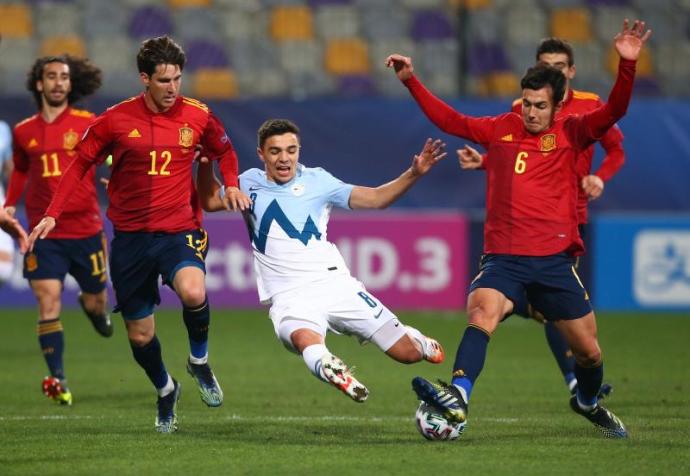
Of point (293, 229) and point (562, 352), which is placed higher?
point (293, 229)

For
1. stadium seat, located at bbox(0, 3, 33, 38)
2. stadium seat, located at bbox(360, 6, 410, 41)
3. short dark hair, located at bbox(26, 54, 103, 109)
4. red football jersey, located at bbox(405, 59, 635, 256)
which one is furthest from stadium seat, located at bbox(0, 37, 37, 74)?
red football jersey, located at bbox(405, 59, 635, 256)

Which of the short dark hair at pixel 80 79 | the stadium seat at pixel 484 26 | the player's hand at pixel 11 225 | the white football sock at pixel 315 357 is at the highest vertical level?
the stadium seat at pixel 484 26

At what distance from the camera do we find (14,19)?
1664 centimetres

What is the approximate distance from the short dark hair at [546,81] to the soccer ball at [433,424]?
1.82 meters

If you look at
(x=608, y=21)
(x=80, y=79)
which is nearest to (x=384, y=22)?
(x=608, y=21)

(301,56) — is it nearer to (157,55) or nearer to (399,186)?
(157,55)

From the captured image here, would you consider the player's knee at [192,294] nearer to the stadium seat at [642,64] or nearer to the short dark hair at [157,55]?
the short dark hair at [157,55]

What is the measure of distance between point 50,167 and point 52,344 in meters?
1.32

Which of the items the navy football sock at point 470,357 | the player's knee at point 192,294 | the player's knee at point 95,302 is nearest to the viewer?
the navy football sock at point 470,357

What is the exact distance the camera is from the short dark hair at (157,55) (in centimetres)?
780

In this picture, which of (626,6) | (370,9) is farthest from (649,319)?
(370,9)

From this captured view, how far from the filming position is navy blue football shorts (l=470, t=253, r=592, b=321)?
24.3 feet

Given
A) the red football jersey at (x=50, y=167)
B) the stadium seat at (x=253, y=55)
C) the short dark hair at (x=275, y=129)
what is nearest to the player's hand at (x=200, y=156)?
the short dark hair at (x=275, y=129)

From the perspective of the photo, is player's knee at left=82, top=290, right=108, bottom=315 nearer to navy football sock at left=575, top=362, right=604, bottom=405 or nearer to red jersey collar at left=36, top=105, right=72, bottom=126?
red jersey collar at left=36, top=105, right=72, bottom=126
